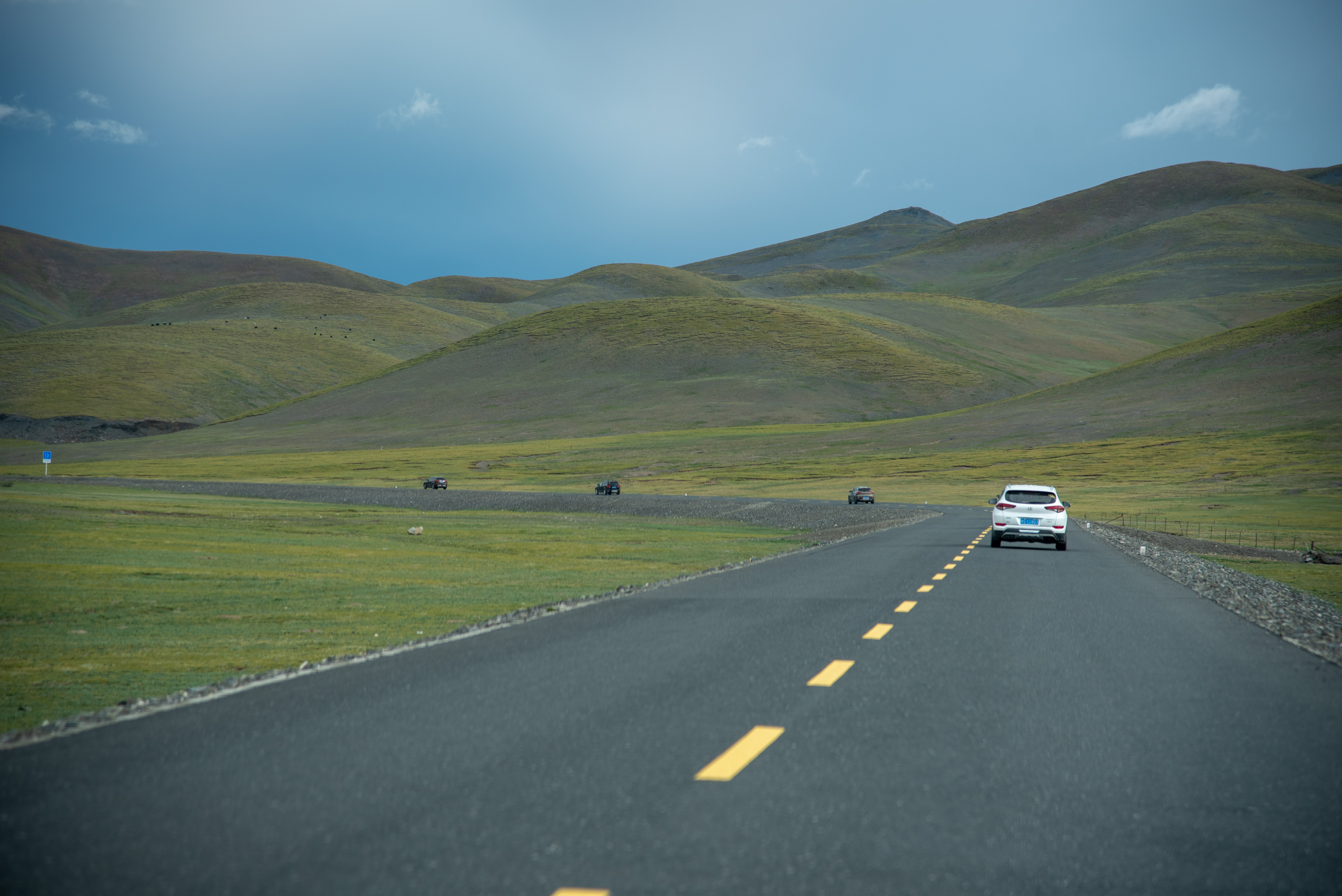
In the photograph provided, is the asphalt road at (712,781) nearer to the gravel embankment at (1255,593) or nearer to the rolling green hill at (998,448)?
the gravel embankment at (1255,593)

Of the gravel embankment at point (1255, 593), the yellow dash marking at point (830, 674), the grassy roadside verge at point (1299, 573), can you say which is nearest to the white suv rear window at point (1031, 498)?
the gravel embankment at point (1255, 593)

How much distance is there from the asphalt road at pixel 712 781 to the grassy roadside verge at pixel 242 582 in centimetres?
255

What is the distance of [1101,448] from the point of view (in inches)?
3637

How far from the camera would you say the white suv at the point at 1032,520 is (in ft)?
88.0

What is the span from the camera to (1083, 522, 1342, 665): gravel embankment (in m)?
12.4

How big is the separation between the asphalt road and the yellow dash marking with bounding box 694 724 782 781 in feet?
0.19

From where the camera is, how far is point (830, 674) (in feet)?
29.6

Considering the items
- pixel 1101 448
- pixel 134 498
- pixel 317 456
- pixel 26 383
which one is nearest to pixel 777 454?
pixel 1101 448

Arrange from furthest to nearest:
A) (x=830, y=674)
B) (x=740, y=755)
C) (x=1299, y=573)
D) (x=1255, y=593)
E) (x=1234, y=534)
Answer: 1. (x=1234, y=534)
2. (x=1299, y=573)
3. (x=1255, y=593)
4. (x=830, y=674)
5. (x=740, y=755)

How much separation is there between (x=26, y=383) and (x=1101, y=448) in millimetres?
158204

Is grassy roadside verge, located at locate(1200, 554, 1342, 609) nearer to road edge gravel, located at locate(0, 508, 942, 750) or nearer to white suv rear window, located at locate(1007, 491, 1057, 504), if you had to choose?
white suv rear window, located at locate(1007, 491, 1057, 504)

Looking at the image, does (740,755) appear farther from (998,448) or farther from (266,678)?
(998,448)

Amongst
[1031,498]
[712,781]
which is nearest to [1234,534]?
[1031,498]

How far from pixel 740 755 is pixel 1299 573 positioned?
80.0ft
